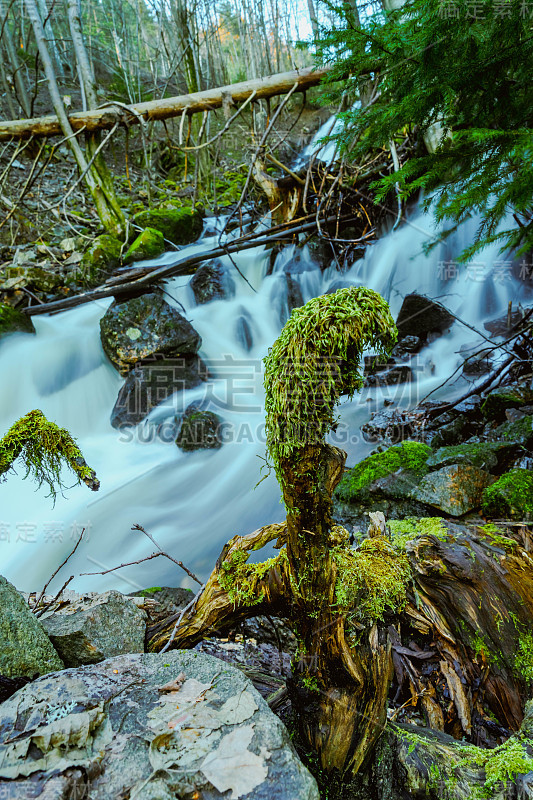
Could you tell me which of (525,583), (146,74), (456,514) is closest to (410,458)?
(456,514)

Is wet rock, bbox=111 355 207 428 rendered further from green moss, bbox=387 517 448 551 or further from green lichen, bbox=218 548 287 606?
green lichen, bbox=218 548 287 606

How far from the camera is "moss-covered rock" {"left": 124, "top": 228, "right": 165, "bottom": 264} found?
979 centimetres

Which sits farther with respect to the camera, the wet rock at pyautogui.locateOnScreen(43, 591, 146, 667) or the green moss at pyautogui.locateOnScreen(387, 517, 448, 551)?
the green moss at pyautogui.locateOnScreen(387, 517, 448, 551)

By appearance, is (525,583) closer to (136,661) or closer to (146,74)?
(136,661)

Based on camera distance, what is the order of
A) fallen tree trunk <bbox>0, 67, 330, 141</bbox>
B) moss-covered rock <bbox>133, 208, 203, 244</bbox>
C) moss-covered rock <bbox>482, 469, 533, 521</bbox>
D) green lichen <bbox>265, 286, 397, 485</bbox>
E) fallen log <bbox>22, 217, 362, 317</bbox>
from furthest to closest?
1. moss-covered rock <bbox>133, 208, 203, 244</bbox>
2. fallen tree trunk <bbox>0, 67, 330, 141</bbox>
3. fallen log <bbox>22, 217, 362, 317</bbox>
4. moss-covered rock <bbox>482, 469, 533, 521</bbox>
5. green lichen <bbox>265, 286, 397, 485</bbox>

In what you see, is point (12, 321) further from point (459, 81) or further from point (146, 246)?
point (459, 81)

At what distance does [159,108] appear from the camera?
Answer: 855 cm

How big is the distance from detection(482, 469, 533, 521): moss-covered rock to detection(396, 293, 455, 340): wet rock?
453cm

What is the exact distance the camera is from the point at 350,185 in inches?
349

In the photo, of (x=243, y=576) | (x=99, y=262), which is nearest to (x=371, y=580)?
(x=243, y=576)

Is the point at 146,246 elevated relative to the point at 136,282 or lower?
elevated

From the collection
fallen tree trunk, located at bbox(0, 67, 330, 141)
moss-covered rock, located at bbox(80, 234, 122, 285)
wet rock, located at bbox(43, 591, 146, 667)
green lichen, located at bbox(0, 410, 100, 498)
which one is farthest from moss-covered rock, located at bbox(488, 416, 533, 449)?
moss-covered rock, located at bbox(80, 234, 122, 285)

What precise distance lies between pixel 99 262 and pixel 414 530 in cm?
889

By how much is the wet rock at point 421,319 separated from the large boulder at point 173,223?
629 centimetres
